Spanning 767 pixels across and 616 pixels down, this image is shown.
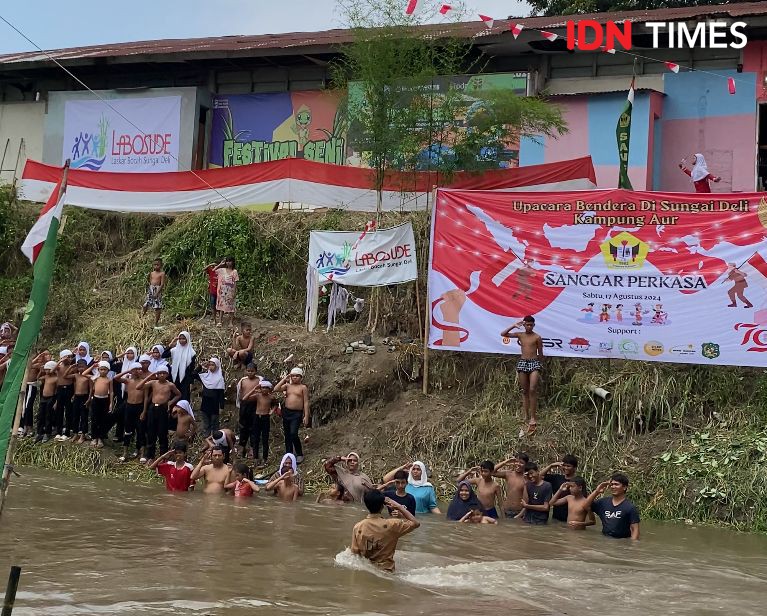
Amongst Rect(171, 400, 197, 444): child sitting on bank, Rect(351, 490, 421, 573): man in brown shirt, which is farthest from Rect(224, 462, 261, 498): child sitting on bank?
Rect(351, 490, 421, 573): man in brown shirt

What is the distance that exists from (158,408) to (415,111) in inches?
258

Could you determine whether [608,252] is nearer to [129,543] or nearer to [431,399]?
[431,399]

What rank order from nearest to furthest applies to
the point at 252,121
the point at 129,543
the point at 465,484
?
the point at 129,543 < the point at 465,484 < the point at 252,121

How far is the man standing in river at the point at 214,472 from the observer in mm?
14836

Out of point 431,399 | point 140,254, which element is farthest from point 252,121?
point 431,399

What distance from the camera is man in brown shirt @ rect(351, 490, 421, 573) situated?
387 inches

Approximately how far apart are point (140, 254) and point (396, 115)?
640 centimetres

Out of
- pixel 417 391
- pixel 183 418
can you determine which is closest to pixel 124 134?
pixel 183 418

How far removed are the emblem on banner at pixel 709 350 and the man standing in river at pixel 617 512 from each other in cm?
290

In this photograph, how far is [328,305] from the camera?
18.5 metres

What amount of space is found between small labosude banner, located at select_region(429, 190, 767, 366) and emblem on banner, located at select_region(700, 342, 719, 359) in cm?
1

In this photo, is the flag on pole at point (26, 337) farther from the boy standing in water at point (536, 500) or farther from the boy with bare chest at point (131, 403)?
the boy with bare chest at point (131, 403)

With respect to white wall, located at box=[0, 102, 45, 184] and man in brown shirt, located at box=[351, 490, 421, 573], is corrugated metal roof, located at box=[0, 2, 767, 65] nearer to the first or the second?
white wall, located at box=[0, 102, 45, 184]

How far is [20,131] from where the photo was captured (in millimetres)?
26766
